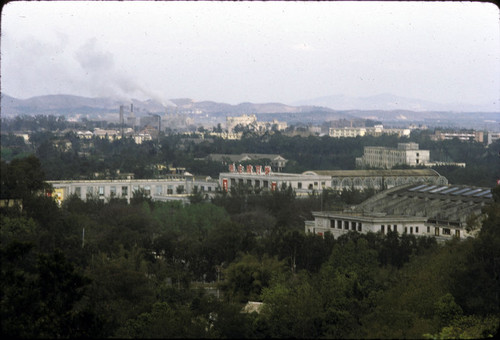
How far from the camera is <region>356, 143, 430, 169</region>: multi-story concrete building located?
211 feet

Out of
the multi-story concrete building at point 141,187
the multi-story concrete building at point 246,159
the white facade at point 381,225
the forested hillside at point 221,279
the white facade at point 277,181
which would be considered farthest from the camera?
the multi-story concrete building at point 246,159

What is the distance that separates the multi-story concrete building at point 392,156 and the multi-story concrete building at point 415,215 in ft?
102

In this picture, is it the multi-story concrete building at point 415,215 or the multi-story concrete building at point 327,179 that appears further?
the multi-story concrete building at point 327,179

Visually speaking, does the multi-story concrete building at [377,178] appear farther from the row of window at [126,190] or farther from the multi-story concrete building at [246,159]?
the multi-story concrete building at [246,159]

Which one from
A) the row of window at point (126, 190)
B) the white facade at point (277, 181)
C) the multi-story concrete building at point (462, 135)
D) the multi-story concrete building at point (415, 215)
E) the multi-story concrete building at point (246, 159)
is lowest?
the row of window at point (126, 190)

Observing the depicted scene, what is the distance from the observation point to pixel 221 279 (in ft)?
72.2

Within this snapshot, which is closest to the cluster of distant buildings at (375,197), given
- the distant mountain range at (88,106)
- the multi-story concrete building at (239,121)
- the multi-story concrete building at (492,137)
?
the distant mountain range at (88,106)

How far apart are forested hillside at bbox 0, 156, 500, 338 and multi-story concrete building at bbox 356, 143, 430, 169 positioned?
3447 centimetres

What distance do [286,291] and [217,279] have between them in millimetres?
5564

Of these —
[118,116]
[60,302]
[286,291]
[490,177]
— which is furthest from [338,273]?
[118,116]

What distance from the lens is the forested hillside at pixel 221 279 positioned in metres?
9.28

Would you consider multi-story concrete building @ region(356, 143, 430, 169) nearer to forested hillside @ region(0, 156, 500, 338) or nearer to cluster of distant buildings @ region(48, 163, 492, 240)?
cluster of distant buildings @ region(48, 163, 492, 240)

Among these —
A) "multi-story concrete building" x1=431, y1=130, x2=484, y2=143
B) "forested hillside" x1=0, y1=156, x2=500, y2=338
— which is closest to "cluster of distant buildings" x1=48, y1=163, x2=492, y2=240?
"forested hillside" x1=0, y1=156, x2=500, y2=338

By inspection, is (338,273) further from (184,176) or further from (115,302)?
(184,176)
